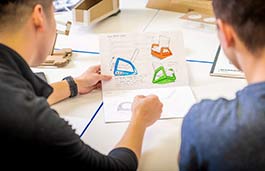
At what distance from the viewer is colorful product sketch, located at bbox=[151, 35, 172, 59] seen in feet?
4.28

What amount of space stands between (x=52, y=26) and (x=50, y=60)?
1.51 ft

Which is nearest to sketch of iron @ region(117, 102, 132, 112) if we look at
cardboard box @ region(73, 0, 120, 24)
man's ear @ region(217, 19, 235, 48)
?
man's ear @ region(217, 19, 235, 48)

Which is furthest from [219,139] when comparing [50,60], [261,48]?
[50,60]

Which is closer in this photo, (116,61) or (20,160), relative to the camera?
(20,160)

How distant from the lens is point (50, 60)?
55.4 inches

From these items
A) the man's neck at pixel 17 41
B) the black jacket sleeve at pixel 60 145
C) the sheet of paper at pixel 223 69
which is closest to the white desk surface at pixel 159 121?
the sheet of paper at pixel 223 69

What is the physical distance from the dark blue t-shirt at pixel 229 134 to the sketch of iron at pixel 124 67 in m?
0.51

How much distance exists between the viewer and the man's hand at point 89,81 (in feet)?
4.09

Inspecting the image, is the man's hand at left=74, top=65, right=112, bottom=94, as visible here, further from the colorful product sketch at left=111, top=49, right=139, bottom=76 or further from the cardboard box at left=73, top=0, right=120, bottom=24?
the cardboard box at left=73, top=0, right=120, bottom=24

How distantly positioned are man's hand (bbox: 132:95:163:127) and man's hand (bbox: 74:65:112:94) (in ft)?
0.59

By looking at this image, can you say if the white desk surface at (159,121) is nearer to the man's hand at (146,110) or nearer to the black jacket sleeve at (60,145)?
the man's hand at (146,110)

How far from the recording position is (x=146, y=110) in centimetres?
108

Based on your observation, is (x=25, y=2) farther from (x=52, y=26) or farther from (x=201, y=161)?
(x=201, y=161)

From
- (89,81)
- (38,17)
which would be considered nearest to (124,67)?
(89,81)
